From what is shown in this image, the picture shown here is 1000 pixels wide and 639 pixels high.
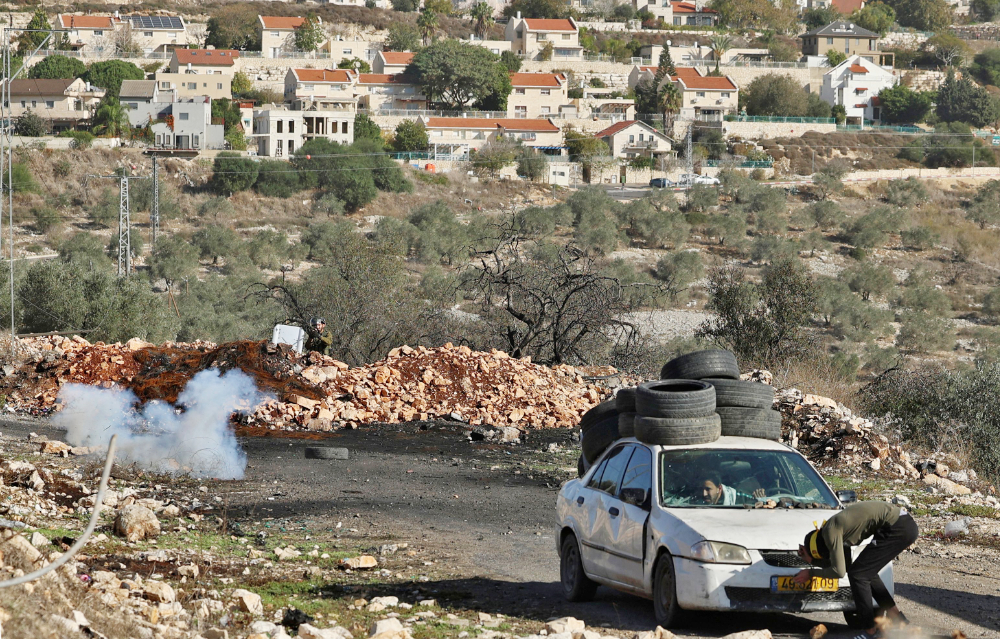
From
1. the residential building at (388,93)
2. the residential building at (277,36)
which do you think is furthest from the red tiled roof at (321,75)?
the residential building at (277,36)

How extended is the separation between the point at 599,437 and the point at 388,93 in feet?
357

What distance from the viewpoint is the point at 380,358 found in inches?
1094

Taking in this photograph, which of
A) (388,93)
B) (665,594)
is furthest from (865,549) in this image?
(388,93)

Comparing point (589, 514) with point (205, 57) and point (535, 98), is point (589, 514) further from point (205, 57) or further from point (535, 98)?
point (205, 57)

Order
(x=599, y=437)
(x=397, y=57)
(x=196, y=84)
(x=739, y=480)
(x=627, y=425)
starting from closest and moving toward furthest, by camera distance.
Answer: (x=739, y=480) < (x=627, y=425) < (x=599, y=437) < (x=196, y=84) < (x=397, y=57)

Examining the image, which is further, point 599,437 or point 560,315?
point 560,315

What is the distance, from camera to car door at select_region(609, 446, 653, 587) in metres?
8.54

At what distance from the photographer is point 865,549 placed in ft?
25.7

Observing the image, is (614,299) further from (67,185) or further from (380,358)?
(67,185)

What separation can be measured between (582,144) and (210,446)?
91.2 meters

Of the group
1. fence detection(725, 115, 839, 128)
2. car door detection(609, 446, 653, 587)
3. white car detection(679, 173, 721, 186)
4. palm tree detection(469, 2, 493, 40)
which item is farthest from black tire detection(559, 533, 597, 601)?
palm tree detection(469, 2, 493, 40)

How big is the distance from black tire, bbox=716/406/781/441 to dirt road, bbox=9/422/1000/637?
158 centimetres

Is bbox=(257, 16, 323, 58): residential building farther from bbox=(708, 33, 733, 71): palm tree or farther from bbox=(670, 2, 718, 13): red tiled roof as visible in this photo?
bbox=(670, 2, 718, 13): red tiled roof

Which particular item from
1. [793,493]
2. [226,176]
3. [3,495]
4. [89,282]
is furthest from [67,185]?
[793,493]
